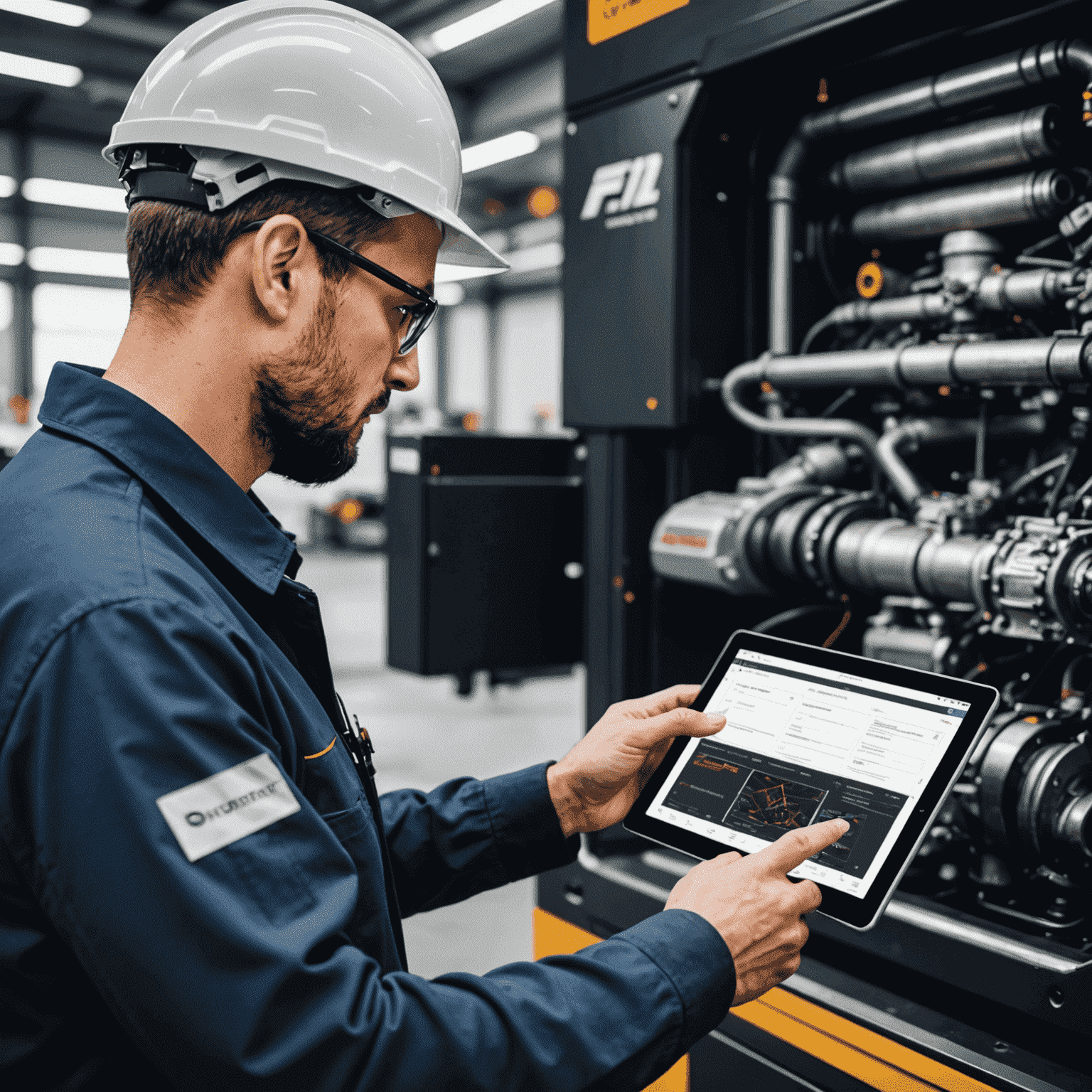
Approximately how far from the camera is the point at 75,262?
13.8 metres

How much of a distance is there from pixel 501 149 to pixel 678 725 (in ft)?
27.2

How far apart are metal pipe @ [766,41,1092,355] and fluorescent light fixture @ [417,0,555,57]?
5.93m

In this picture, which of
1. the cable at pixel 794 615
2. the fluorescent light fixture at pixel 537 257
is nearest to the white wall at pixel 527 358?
the fluorescent light fixture at pixel 537 257

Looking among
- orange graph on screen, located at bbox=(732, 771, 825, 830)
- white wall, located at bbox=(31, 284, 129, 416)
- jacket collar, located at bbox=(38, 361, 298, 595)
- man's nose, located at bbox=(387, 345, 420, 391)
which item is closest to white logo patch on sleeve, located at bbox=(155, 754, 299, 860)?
jacket collar, located at bbox=(38, 361, 298, 595)

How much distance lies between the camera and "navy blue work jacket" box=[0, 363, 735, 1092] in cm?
76

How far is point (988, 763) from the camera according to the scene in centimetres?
167

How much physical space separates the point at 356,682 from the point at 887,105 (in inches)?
198

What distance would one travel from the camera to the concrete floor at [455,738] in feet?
10.4

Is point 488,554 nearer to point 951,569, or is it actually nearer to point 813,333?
point 813,333

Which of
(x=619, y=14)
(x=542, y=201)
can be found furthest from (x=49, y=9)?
A: (x=619, y=14)

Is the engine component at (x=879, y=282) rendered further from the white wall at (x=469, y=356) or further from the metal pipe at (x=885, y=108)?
the white wall at (x=469, y=356)

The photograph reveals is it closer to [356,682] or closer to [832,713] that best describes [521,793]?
[832,713]

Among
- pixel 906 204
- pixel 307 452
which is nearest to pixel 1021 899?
pixel 906 204

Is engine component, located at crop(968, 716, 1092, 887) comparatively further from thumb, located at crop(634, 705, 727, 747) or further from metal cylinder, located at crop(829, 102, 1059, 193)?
metal cylinder, located at crop(829, 102, 1059, 193)
